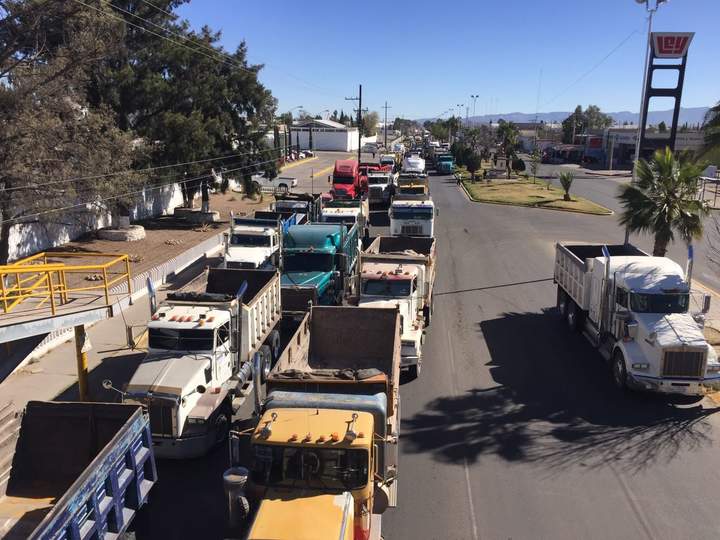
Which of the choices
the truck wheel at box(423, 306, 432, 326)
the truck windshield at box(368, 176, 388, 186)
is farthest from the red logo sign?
the truck wheel at box(423, 306, 432, 326)

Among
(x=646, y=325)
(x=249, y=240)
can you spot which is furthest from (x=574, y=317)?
(x=249, y=240)

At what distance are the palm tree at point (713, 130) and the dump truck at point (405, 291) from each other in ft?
28.8

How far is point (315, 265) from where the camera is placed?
19688mm

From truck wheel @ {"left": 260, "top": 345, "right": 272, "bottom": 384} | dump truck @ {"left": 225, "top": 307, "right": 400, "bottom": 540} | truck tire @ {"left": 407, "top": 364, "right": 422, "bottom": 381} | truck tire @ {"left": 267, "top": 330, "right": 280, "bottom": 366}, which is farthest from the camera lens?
truck tire @ {"left": 267, "top": 330, "right": 280, "bottom": 366}

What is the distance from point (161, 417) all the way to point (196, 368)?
1222mm

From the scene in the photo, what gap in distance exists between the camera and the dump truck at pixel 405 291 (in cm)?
1453

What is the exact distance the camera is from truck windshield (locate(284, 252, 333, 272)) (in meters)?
19.7

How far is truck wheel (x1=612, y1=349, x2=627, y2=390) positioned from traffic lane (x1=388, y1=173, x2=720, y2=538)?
0.29m

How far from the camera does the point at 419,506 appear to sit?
9883 millimetres

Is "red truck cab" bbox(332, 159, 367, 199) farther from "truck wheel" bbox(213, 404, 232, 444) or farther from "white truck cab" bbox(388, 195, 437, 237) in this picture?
"truck wheel" bbox(213, 404, 232, 444)

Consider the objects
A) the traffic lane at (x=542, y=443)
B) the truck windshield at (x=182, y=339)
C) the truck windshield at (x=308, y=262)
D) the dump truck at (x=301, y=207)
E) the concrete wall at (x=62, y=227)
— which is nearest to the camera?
the traffic lane at (x=542, y=443)

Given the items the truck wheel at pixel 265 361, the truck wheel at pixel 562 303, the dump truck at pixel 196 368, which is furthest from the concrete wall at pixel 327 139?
the dump truck at pixel 196 368

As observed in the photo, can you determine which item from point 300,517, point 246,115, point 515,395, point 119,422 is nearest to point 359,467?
point 300,517

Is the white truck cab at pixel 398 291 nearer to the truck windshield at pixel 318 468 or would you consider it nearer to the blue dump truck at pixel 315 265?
the blue dump truck at pixel 315 265
